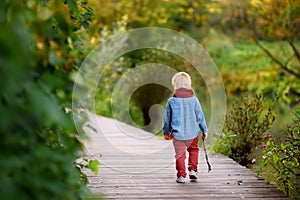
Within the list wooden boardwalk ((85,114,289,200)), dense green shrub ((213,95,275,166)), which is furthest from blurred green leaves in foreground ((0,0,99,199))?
dense green shrub ((213,95,275,166))

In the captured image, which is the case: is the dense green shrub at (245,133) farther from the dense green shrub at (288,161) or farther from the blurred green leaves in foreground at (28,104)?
the blurred green leaves in foreground at (28,104)

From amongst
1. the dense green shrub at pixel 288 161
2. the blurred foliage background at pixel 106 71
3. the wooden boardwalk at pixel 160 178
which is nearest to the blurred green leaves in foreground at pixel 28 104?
the blurred foliage background at pixel 106 71

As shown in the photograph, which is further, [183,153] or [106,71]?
[106,71]

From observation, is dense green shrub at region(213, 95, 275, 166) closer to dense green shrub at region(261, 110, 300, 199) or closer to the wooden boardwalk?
the wooden boardwalk

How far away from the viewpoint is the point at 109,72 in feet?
39.7

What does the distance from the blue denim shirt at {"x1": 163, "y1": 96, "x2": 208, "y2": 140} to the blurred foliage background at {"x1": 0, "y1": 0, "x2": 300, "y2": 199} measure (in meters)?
0.78

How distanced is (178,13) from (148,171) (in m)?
16.5

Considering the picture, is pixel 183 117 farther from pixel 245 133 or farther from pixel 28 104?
pixel 28 104

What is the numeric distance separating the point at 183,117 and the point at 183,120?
0.09 feet

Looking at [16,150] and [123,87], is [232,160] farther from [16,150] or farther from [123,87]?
[123,87]

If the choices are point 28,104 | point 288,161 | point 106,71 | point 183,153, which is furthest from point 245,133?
point 106,71

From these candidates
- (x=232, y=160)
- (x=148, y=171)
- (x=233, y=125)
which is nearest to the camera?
(x=148, y=171)

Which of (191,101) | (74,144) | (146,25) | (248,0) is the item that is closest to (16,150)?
(74,144)

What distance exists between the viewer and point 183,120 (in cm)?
475
